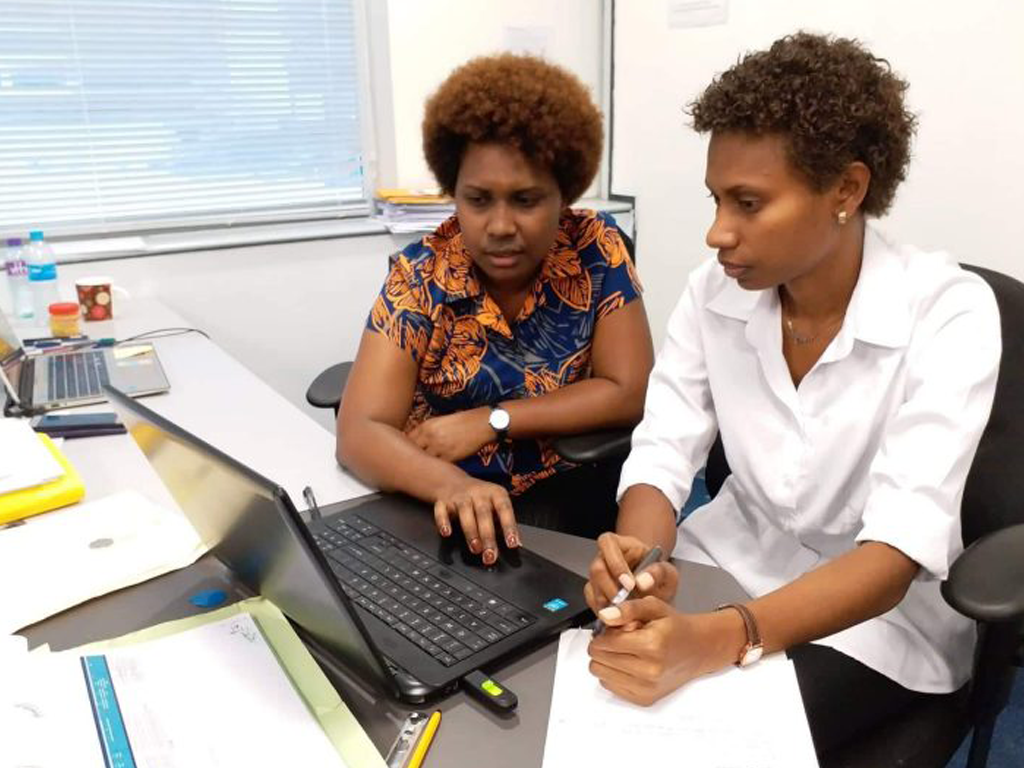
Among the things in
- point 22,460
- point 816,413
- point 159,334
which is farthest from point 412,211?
point 816,413

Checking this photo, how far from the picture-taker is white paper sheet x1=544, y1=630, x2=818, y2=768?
673 mm

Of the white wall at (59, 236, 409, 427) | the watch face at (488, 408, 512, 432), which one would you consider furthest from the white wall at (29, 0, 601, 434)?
the watch face at (488, 408, 512, 432)

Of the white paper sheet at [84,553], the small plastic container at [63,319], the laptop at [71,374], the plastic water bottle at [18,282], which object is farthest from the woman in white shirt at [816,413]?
the plastic water bottle at [18,282]

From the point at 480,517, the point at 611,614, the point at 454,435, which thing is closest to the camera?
the point at 611,614

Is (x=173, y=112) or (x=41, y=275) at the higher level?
(x=173, y=112)

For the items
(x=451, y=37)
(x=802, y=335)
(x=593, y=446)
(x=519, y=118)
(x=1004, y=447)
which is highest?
(x=451, y=37)

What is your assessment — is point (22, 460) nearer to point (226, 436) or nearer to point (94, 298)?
point (226, 436)

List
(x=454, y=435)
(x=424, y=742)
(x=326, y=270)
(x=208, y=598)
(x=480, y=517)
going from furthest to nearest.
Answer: (x=326, y=270) → (x=454, y=435) → (x=480, y=517) → (x=208, y=598) → (x=424, y=742)

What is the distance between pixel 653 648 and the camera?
743 millimetres

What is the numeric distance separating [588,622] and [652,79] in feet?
7.38

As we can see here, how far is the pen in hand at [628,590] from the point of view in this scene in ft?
2.71

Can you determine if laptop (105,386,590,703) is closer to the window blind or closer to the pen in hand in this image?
the pen in hand

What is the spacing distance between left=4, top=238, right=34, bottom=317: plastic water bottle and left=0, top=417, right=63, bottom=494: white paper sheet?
3.41 ft

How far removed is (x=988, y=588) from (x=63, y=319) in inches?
76.8
